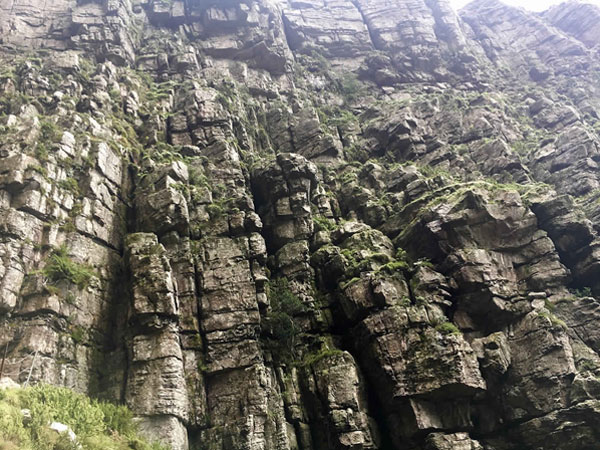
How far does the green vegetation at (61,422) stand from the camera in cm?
1422

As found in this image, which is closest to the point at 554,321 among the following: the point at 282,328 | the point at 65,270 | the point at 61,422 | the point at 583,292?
the point at 583,292

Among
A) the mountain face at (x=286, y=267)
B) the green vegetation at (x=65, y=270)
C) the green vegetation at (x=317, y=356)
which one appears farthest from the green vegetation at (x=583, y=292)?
the green vegetation at (x=65, y=270)

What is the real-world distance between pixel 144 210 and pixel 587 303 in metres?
34.4

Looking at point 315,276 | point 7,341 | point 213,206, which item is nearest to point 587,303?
point 315,276

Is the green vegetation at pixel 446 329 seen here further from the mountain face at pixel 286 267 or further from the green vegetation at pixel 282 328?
the green vegetation at pixel 282 328

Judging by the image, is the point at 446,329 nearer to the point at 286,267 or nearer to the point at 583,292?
the point at 286,267

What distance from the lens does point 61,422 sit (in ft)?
57.0

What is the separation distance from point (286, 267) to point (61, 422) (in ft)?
64.4

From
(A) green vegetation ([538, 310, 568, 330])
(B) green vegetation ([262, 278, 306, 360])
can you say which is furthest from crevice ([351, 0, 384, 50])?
(B) green vegetation ([262, 278, 306, 360])

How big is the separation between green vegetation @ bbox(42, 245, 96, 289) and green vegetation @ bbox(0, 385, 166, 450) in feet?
25.4

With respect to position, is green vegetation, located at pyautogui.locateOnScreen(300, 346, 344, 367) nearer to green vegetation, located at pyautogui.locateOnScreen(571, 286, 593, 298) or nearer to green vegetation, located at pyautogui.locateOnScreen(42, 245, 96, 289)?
green vegetation, located at pyautogui.locateOnScreen(42, 245, 96, 289)

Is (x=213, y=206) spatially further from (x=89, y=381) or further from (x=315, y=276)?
(x=89, y=381)

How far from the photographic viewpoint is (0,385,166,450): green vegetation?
46.6 ft

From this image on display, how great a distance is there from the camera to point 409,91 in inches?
2985
